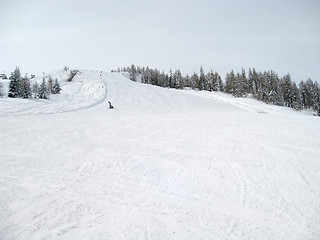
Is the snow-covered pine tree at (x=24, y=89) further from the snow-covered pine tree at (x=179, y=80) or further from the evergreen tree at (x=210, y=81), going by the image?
the evergreen tree at (x=210, y=81)

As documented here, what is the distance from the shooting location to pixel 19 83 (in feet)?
88.1

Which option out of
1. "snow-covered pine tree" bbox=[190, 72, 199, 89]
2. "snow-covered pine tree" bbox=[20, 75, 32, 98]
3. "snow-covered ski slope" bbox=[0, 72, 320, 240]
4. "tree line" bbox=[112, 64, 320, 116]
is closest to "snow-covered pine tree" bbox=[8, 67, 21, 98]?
"snow-covered pine tree" bbox=[20, 75, 32, 98]

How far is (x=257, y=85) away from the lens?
81.1m

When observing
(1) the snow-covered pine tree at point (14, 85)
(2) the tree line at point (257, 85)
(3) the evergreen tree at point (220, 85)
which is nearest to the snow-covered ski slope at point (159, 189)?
(1) the snow-covered pine tree at point (14, 85)

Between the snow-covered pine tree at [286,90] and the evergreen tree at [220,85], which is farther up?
the evergreen tree at [220,85]

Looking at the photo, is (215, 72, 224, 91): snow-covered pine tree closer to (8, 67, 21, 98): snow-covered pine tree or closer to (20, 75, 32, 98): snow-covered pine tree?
(20, 75, 32, 98): snow-covered pine tree

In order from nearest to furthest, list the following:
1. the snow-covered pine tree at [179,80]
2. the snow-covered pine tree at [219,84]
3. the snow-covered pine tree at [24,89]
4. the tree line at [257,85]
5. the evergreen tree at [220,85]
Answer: the snow-covered pine tree at [24,89]
the tree line at [257,85]
the snow-covered pine tree at [219,84]
the evergreen tree at [220,85]
the snow-covered pine tree at [179,80]

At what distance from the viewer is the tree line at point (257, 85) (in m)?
67.6

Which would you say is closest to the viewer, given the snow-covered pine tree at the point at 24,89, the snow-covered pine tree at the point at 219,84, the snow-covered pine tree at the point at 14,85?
the snow-covered pine tree at the point at 14,85

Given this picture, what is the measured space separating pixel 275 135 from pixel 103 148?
9.67m

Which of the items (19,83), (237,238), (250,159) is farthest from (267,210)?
(19,83)

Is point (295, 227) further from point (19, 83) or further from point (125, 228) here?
point (19, 83)

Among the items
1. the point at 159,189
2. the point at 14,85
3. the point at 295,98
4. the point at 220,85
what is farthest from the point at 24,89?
the point at 295,98

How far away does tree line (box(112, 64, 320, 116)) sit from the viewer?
67.6 metres
